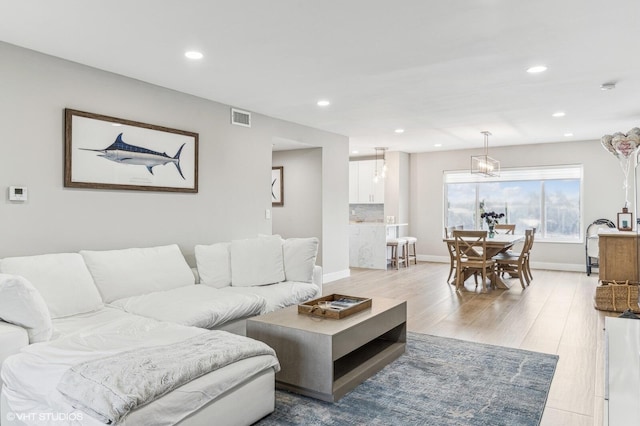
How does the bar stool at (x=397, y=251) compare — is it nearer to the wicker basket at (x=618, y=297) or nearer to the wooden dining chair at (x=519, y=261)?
the wooden dining chair at (x=519, y=261)

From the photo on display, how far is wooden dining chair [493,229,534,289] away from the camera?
6.42m

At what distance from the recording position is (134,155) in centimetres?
409

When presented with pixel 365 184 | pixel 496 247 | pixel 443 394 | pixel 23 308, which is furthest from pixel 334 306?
pixel 365 184

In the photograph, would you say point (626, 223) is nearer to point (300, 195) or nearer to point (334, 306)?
point (300, 195)

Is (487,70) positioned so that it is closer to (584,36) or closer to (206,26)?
(584,36)

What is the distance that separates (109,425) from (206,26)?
2408 millimetres

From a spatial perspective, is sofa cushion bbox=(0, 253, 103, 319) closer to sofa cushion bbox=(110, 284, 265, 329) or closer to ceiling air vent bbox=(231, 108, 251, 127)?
sofa cushion bbox=(110, 284, 265, 329)

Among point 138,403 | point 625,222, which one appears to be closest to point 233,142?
point 138,403

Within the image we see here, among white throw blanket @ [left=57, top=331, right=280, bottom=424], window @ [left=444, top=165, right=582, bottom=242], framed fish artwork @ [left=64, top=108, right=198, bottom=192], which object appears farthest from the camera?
window @ [left=444, top=165, right=582, bottom=242]

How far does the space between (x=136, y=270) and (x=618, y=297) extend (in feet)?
16.5

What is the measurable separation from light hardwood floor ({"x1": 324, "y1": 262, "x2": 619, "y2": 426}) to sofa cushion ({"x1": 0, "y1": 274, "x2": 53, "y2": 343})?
9.38 feet

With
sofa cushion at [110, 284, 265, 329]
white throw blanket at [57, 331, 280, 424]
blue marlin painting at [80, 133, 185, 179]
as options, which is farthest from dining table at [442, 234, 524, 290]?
white throw blanket at [57, 331, 280, 424]

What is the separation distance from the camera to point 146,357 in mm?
2145

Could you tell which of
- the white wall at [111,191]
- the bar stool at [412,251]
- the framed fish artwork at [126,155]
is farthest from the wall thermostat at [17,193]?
the bar stool at [412,251]
